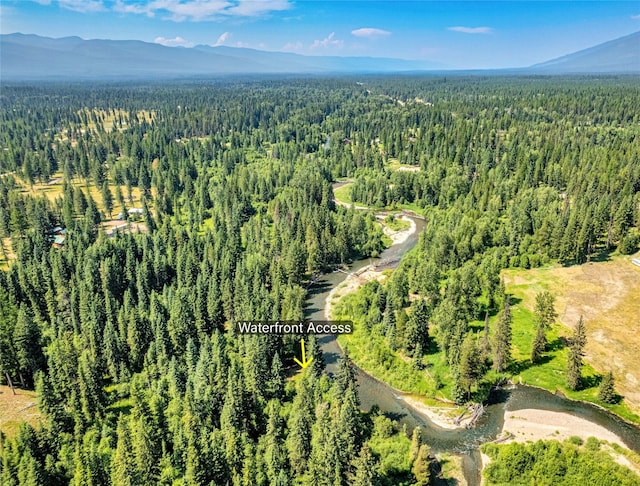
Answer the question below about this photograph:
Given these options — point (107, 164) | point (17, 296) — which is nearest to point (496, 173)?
point (17, 296)

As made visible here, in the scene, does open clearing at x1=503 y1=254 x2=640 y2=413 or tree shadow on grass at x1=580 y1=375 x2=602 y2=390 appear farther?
open clearing at x1=503 y1=254 x2=640 y2=413

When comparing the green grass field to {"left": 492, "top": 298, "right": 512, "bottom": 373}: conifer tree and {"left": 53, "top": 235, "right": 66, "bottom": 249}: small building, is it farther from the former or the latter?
{"left": 53, "top": 235, "right": 66, "bottom": 249}: small building

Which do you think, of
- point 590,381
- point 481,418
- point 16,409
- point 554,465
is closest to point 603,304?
point 590,381

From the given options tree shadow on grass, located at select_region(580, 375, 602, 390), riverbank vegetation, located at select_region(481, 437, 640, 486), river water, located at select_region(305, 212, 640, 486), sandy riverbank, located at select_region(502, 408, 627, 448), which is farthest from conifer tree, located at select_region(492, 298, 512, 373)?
riverbank vegetation, located at select_region(481, 437, 640, 486)

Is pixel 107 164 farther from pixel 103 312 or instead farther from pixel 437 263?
pixel 437 263

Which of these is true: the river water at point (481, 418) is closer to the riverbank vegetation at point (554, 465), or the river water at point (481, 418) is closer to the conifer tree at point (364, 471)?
the riverbank vegetation at point (554, 465)

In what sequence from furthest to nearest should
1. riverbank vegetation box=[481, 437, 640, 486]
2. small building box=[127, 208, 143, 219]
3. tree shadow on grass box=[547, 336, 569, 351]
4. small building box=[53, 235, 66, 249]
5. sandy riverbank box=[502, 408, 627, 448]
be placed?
1. small building box=[127, 208, 143, 219]
2. small building box=[53, 235, 66, 249]
3. tree shadow on grass box=[547, 336, 569, 351]
4. sandy riverbank box=[502, 408, 627, 448]
5. riverbank vegetation box=[481, 437, 640, 486]
